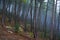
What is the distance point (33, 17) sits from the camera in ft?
7.95

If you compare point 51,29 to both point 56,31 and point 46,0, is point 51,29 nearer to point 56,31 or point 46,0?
point 56,31

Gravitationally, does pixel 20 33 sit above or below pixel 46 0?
below

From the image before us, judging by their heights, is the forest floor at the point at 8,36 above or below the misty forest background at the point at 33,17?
below

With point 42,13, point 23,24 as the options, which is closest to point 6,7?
point 23,24

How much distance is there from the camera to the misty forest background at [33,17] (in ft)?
7.86

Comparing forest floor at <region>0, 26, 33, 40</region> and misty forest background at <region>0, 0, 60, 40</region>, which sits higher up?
misty forest background at <region>0, 0, 60, 40</region>

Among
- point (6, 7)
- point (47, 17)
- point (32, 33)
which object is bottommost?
point (32, 33)

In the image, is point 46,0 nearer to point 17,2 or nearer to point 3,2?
point 17,2

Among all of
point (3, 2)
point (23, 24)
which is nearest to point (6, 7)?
point (3, 2)

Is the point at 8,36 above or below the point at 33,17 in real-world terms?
below

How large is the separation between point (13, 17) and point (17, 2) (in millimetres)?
232

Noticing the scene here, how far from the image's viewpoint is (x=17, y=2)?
8.00 feet

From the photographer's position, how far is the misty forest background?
7.86 ft

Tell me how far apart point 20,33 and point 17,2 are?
0.46m
